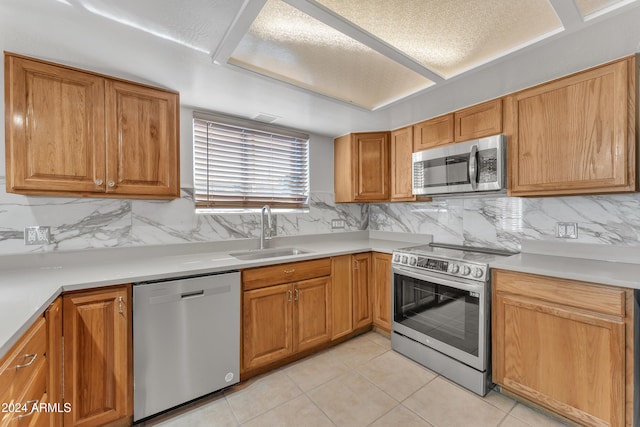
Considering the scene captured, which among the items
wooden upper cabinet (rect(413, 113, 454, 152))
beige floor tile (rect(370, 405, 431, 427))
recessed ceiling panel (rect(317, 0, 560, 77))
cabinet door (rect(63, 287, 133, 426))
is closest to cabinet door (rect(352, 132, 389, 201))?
wooden upper cabinet (rect(413, 113, 454, 152))

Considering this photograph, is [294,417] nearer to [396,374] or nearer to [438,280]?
[396,374]

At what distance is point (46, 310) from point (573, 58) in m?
3.09

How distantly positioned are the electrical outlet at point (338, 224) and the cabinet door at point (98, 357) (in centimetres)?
218

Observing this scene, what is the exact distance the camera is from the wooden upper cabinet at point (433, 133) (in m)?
2.45

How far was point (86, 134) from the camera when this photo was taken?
1.71 metres

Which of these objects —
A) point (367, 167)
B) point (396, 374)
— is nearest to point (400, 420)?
point (396, 374)

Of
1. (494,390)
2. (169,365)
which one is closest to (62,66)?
(169,365)

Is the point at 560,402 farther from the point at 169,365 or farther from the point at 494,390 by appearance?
the point at 169,365

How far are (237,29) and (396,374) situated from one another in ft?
8.25

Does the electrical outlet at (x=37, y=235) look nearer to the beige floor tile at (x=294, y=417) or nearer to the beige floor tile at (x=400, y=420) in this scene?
the beige floor tile at (x=294, y=417)

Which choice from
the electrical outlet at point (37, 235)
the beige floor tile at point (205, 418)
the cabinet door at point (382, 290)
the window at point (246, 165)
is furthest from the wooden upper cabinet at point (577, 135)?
the electrical outlet at point (37, 235)

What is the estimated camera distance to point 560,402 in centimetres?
159

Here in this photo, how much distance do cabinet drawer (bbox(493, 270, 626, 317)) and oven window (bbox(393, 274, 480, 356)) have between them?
0.77 feet

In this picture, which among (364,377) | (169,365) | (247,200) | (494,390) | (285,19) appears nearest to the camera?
(285,19)
